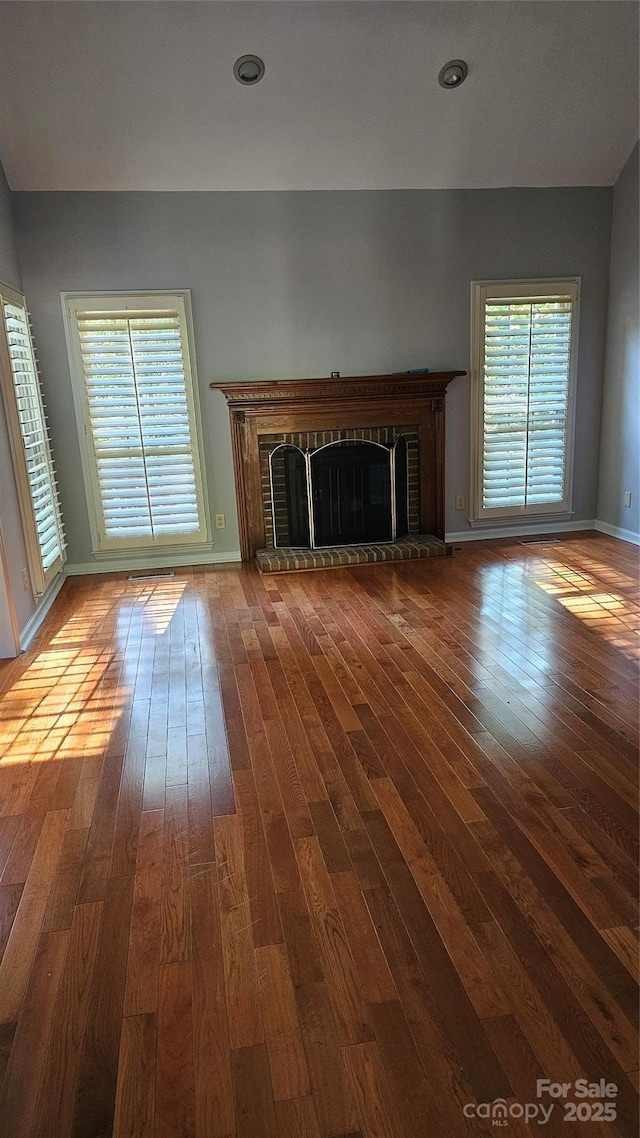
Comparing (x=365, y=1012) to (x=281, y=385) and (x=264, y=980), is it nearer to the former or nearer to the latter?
(x=264, y=980)

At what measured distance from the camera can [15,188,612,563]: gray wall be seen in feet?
16.7

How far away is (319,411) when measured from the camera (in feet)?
18.2

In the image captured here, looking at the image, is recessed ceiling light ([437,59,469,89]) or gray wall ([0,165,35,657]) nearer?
gray wall ([0,165,35,657])

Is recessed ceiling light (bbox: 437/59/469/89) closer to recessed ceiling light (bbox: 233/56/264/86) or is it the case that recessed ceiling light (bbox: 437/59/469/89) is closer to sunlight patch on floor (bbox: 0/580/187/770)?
recessed ceiling light (bbox: 233/56/264/86)

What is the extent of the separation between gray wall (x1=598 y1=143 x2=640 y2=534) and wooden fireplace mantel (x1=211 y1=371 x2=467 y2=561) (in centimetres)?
132

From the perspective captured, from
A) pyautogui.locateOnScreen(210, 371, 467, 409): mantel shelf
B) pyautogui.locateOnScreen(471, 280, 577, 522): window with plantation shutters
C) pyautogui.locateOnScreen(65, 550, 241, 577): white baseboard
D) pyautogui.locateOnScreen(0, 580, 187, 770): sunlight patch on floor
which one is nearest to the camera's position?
pyautogui.locateOnScreen(0, 580, 187, 770): sunlight patch on floor

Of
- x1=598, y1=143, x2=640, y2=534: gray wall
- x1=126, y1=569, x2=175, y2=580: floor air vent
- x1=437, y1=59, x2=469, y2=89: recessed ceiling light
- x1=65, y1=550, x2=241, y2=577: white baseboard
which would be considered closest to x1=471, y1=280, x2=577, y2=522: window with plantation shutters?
x1=598, y1=143, x2=640, y2=534: gray wall

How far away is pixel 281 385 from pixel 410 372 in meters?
1.01

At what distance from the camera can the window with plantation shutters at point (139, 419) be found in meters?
5.20

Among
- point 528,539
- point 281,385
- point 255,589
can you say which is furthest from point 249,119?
point 528,539

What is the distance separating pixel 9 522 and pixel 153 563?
1.65 metres

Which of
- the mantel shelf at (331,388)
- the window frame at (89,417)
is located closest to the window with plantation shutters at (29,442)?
the window frame at (89,417)

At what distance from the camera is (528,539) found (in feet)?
20.0

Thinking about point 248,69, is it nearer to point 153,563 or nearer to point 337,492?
point 337,492
